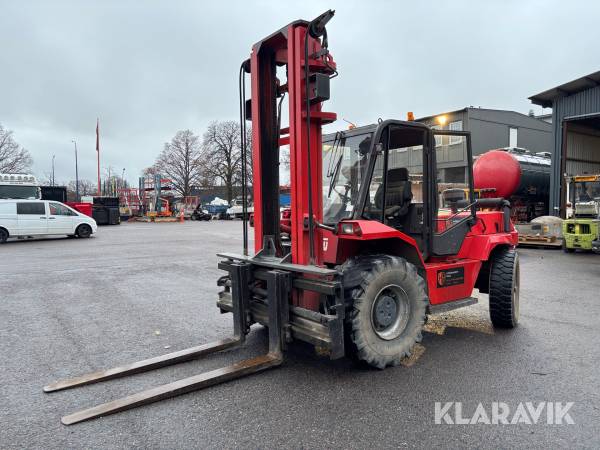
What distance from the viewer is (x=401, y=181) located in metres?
4.80

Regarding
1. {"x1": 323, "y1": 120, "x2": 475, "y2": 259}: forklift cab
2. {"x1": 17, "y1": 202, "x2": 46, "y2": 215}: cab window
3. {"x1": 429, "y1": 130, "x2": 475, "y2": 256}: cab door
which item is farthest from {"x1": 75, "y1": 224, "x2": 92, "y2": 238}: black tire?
{"x1": 429, "y1": 130, "x2": 475, "y2": 256}: cab door

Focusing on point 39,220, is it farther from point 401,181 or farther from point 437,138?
point 437,138

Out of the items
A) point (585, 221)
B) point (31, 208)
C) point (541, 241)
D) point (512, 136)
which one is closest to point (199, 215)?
point (31, 208)

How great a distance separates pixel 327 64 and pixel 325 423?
10.1 feet

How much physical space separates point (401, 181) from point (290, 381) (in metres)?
2.40

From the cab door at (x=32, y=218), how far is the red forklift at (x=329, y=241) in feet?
56.6

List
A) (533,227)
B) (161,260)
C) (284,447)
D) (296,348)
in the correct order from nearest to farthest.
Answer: (284,447) → (296,348) → (161,260) → (533,227)

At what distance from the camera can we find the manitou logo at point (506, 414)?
3.22m

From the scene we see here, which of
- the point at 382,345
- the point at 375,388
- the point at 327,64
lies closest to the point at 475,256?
the point at 382,345

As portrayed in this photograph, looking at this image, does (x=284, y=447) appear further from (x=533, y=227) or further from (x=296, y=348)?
(x=533, y=227)

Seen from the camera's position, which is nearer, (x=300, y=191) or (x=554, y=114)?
(x=300, y=191)

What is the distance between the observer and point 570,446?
289 centimetres

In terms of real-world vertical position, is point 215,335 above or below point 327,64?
below

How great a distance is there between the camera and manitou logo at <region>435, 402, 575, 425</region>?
10.6 ft
